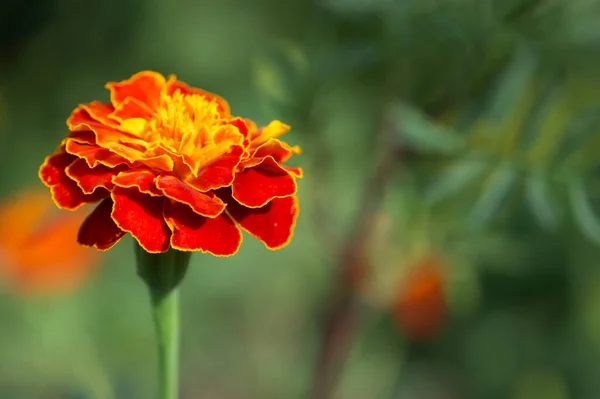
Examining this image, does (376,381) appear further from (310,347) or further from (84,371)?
(84,371)

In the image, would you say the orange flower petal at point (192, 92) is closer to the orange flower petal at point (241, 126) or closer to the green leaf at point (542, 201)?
the orange flower petal at point (241, 126)

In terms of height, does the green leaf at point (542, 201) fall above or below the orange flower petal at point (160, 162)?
above

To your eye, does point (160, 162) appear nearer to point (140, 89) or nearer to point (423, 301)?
point (140, 89)

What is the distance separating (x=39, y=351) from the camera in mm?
1686

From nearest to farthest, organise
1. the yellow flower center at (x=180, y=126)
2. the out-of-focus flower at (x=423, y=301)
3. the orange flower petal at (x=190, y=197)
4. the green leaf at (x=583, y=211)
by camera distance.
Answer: the orange flower petal at (x=190, y=197), the yellow flower center at (x=180, y=126), the green leaf at (x=583, y=211), the out-of-focus flower at (x=423, y=301)

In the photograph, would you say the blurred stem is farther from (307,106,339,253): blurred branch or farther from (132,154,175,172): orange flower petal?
(307,106,339,253): blurred branch

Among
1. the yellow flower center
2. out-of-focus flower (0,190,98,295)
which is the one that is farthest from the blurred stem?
out-of-focus flower (0,190,98,295)

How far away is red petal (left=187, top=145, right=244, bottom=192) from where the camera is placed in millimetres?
675

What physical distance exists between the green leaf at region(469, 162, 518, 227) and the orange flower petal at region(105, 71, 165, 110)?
42 cm

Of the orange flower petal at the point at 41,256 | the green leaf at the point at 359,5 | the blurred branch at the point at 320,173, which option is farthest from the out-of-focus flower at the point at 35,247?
the green leaf at the point at 359,5

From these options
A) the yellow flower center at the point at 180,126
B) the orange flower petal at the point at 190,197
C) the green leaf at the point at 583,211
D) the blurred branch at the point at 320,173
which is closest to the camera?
the orange flower petal at the point at 190,197

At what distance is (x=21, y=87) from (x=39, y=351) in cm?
103

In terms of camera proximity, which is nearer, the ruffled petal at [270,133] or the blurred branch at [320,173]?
the ruffled petal at [270,133]

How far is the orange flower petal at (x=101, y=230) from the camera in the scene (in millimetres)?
673
